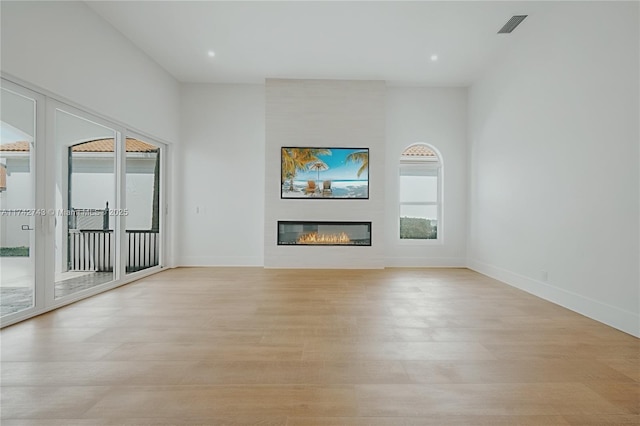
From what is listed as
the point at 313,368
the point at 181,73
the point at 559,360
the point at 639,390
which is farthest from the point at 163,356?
the point at 181,73

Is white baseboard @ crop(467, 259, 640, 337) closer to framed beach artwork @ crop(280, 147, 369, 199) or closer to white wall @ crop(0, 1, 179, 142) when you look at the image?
framed beach artwork @ crop(280, 147, 369, 199)

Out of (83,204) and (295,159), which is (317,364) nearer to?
(83,204)

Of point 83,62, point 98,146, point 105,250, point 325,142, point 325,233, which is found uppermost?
point 83,62

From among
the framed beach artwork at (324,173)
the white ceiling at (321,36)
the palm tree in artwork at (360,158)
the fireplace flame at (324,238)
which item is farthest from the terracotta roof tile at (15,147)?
the palm tree in artwork at (360,158)

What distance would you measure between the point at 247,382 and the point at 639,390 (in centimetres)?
237

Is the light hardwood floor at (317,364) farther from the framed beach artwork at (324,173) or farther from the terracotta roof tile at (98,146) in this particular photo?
the framed beach artwork at (324,173)

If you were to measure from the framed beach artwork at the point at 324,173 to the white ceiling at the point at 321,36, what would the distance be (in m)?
1.41

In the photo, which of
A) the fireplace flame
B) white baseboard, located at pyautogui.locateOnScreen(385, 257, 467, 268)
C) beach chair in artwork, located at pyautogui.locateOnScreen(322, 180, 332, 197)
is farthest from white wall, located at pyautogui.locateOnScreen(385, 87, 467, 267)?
beach chair in artwork, located at pyautogui.locateOnScreen(322, 180, 332, 197)

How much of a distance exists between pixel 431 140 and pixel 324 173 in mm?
2275

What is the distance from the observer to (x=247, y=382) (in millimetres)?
2035

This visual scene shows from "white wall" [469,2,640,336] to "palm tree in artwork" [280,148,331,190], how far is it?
3.12m

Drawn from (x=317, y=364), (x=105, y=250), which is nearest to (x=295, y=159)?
(x=105, y=250)

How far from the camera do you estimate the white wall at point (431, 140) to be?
21.4ft

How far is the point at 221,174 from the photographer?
6.46 meters
